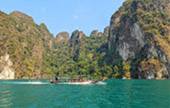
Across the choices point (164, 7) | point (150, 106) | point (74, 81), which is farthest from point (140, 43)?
point (150, 106)

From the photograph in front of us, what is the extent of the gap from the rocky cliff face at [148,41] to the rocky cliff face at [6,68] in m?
124

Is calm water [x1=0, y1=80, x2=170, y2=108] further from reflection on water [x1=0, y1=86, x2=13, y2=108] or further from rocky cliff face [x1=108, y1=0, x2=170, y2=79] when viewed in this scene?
rocky cliff face [x1=108, y1=0, x2=170, y2=79]

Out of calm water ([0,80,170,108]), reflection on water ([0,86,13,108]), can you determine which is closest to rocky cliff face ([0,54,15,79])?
calm water ([0,80,170,108])

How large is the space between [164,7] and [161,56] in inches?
2866

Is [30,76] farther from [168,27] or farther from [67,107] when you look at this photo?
[67,107]

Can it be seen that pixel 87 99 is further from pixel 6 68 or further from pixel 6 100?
pixel 6 68

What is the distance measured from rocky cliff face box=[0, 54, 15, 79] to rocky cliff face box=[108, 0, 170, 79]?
12356 centimetres

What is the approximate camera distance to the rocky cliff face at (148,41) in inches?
5649

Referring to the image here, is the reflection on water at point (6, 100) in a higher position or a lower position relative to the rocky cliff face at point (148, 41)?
lower

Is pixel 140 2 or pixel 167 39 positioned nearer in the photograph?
pixel 167 39

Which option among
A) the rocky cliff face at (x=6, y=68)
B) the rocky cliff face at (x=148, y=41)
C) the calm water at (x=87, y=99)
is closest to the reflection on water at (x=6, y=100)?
the calm water at (x=87, y=99)

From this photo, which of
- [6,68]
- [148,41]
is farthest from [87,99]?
[6,68]

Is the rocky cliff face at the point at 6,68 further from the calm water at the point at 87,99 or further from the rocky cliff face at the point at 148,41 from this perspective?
the calm water at the point at 87,99

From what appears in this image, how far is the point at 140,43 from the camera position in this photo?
17450 centimetres
